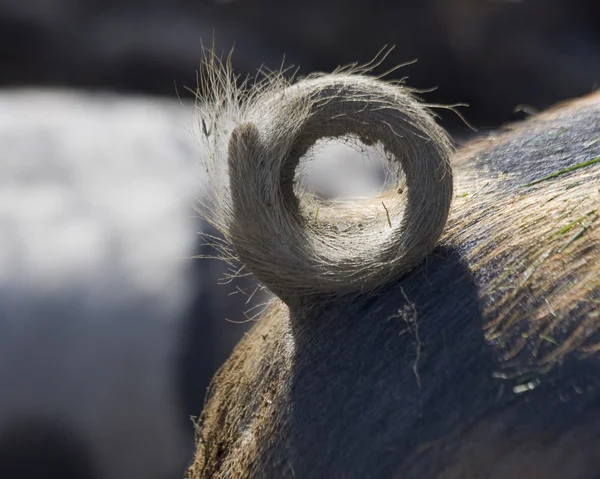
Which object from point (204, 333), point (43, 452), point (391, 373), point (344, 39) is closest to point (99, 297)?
point (204, 333)

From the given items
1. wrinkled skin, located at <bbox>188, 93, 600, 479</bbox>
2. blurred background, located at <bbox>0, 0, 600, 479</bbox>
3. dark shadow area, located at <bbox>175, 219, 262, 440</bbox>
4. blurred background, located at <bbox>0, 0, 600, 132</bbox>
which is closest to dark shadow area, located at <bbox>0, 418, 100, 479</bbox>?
blurred background, located at <bbox>0, 0, 600, 479</bbox>

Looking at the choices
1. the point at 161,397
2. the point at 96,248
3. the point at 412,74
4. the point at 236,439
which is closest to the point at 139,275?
the point at 96,248

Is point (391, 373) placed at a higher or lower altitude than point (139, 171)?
lower

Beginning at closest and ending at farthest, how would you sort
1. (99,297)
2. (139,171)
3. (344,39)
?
1. (99,297)
2. (139,171)
3. (344,39)

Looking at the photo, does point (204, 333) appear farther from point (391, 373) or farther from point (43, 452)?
point (391, 373)

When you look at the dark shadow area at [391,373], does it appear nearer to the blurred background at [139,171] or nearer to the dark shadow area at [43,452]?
the blurred background at [139,171]

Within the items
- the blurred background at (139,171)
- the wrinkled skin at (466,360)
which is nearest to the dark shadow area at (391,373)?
the wrinkled skin at (466,360)
